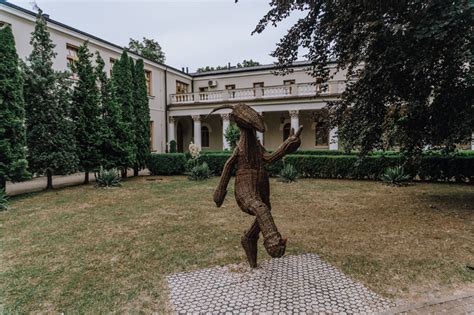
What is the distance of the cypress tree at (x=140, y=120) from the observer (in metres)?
15.6

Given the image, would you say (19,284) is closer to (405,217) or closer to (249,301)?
(249,301)

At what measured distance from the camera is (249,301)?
10.3 ft

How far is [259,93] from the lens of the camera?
21.7 metres

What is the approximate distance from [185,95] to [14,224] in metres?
18.8

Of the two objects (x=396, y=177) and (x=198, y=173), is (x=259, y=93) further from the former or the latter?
(x=396, y=177)

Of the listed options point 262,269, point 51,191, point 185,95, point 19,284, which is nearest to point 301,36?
point 262,269

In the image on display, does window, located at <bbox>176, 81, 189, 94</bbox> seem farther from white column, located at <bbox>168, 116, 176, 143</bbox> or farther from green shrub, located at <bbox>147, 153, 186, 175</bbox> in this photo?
green shrub, located at <bbox>147, 153, 186, 175</bbox>

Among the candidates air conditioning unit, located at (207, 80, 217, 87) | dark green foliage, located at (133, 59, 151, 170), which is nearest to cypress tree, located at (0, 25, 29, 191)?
dark green foliage, located at (133, 59, 151, 170)

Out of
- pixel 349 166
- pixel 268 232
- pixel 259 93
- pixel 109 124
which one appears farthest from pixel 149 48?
pixel 268 232

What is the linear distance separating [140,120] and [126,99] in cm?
170

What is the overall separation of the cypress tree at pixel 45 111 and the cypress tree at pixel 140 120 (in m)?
4.47

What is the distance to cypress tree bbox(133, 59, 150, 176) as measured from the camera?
51.3 feet

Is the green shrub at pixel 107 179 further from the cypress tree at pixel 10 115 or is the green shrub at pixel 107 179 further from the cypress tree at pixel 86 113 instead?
the cypress tree at pixel 10 115

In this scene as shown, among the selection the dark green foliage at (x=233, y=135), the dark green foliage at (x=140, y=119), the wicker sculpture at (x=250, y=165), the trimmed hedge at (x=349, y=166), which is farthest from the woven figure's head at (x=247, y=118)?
the dark green foliage at (x=233, y=135)
